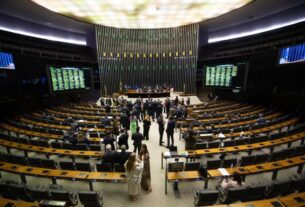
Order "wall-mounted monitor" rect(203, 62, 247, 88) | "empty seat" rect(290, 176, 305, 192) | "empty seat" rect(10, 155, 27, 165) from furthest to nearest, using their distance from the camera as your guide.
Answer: "wall-mounted monitor" rect(203, 62, 247, 88), "empty seat" rect(10, 155, 27, 165), "empty seat" rect(290, 176, 305, 192)

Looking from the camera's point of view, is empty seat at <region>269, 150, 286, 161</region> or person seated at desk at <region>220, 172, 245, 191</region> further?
empty seat at <region>269, 150, 286, 161</region>

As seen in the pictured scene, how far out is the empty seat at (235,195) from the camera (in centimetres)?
353

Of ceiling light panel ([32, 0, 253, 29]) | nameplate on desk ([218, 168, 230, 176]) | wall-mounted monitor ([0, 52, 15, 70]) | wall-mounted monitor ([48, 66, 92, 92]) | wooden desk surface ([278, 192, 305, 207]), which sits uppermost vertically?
ceiling light panel ([32, 0, 253, 29])

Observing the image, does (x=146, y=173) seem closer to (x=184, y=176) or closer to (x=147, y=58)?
(x=184, y=176)

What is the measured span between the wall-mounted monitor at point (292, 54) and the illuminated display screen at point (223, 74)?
3.78 m

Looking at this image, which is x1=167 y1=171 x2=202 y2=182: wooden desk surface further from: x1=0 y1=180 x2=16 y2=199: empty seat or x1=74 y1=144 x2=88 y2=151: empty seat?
x1=0 y1=180 x2=16 y2=199: empty seat

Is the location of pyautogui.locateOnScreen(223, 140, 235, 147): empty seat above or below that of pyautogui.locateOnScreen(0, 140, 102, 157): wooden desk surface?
above

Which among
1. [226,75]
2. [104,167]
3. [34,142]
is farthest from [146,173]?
[226,75]

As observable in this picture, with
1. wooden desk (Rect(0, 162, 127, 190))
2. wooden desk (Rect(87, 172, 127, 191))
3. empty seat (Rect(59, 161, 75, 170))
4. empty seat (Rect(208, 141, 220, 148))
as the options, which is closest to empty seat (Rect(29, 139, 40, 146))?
wooden desk (Rect(0, 162, 127, 190))

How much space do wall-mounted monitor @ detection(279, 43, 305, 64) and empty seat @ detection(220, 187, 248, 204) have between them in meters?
11.1

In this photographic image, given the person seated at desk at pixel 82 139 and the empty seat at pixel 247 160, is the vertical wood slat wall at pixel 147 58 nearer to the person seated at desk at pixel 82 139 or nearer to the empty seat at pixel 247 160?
the person seated at desk at pixel 82 139

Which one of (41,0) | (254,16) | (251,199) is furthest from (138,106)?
(254,16)

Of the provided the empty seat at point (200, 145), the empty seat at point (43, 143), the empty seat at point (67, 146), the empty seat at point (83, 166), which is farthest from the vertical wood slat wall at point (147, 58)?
the empty seat at point (83, 166)

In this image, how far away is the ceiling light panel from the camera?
1214 centimetres
